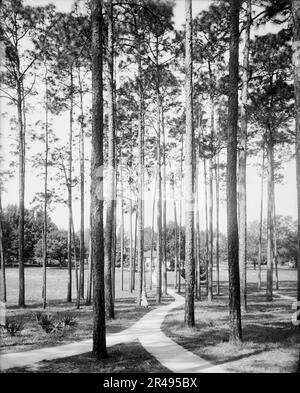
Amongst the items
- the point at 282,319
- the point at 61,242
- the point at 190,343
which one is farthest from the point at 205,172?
the point at 61,242

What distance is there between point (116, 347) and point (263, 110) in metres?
13.1

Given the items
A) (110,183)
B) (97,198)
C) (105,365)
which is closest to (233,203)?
(97,198)

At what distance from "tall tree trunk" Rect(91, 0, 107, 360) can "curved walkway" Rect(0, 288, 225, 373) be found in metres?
0.98

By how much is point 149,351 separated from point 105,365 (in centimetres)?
152

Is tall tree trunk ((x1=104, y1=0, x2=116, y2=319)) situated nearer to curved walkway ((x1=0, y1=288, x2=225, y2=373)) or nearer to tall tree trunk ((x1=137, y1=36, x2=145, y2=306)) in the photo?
curved walkway ((x1=0, y1=288, x2=225, y2=373))

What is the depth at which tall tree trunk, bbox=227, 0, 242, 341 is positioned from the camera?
8.45m

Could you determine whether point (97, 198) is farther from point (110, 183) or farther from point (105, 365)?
point (110, 183)

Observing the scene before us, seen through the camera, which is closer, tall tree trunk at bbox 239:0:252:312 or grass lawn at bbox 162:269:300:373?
grass lawn at bbox 162:269:300:373

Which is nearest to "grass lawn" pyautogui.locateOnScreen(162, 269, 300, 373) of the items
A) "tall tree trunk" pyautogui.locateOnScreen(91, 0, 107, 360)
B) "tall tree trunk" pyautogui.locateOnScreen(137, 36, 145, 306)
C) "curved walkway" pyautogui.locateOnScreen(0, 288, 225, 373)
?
"curved walkway" pyautogui.locateOnScreen(0, 288, 225, 373)

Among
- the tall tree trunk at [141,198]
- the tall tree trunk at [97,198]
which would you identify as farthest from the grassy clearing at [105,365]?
the tall tree trunk at [141,198]

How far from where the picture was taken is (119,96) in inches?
712

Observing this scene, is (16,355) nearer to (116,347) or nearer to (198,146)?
(116,347)

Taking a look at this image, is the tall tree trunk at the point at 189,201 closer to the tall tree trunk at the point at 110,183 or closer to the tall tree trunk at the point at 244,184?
the tall tree trunk at the point at 110,183

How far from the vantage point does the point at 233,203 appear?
8617 millimetres
